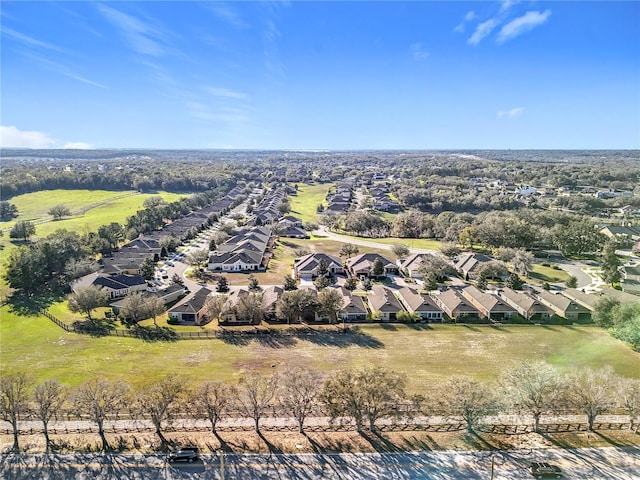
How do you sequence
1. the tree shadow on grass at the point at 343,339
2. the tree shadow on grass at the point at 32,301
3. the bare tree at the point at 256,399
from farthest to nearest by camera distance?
1. the tree shadow on grass at the point at 32,301
2. the tree shadow on grass at the point at 343,339
3. the bare tree at the point at 256,399

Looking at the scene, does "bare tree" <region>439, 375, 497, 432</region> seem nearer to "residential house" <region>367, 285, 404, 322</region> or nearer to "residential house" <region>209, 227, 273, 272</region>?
"residential house" <region>367, 285, 404, 322</region>

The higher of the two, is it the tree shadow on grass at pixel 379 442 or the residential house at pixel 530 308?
the residential house at pixel 530 308

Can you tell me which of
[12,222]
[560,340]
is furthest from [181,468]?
[12,222]

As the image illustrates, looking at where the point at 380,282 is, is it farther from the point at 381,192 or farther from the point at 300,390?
the point at 381,192

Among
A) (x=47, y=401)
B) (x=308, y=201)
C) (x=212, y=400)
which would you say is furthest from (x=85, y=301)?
(x=308, y=201)

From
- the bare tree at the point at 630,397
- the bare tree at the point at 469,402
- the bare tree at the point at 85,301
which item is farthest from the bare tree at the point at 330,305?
the bare tree at the point at 85,301

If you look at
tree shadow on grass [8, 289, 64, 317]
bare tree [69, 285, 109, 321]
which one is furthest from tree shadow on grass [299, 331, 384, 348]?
tree shadow on grass [8, 289, 64, 317]

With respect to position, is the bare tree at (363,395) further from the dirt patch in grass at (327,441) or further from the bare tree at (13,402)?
the bare tree at (13,402)
